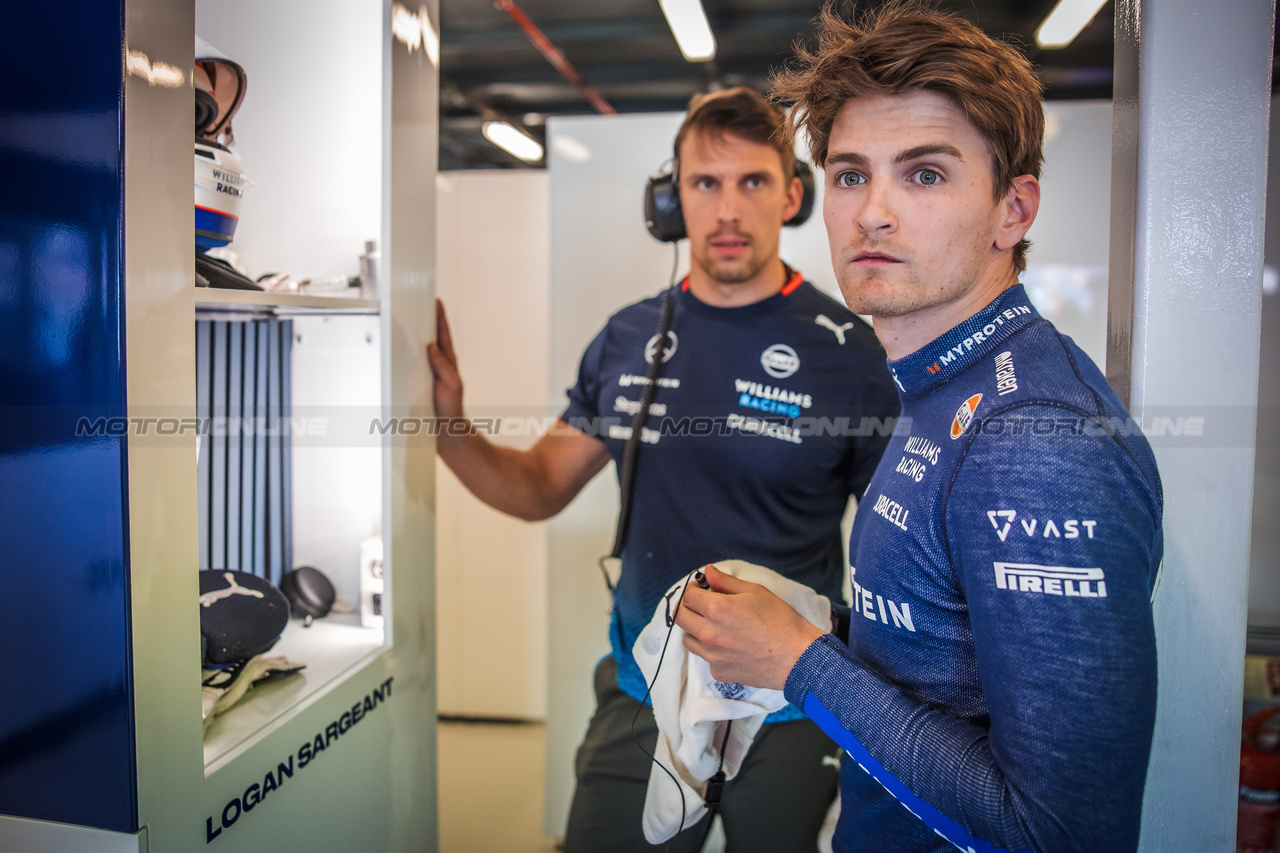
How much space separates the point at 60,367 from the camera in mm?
944

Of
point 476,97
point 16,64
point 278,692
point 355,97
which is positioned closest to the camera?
point 16,64

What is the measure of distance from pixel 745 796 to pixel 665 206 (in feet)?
4.36

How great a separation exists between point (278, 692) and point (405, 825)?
500mm

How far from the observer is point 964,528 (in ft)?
2.71

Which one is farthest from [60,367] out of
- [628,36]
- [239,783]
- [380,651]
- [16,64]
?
[628,36]

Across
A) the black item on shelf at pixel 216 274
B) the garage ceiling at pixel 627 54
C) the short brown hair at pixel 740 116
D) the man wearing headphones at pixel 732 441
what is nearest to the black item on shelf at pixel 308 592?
the man wearing headphones at pixel 732 441

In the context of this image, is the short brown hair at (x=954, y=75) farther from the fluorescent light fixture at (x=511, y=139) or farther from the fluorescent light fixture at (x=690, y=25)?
the fluorescent light fixture at (x=511, y=139)

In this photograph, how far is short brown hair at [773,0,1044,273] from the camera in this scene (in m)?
0.99

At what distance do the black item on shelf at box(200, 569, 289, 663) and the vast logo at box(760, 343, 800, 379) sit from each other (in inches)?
42.6

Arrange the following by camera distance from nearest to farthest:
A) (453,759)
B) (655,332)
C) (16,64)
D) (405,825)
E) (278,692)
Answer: (16,64) → (278,692) → (405,825) → (655,332) → (453,759)

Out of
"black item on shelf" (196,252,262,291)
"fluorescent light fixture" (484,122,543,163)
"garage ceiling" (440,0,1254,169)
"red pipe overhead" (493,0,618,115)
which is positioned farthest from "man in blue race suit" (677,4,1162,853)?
"fluorescent light fixture" (484,122,543,163)

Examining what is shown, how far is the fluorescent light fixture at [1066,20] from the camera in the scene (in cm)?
274

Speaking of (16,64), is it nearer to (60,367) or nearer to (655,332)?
(60,367)

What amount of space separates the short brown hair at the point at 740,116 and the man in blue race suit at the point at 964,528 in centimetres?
52
